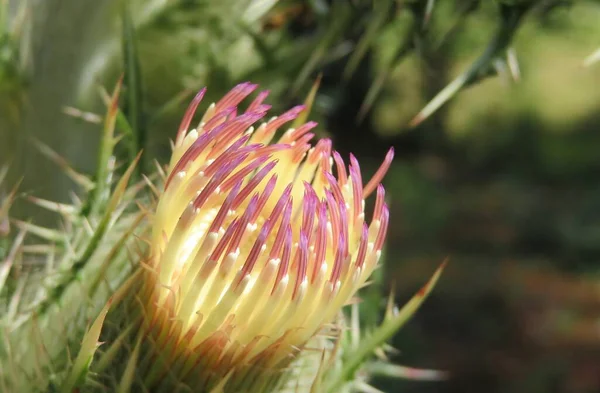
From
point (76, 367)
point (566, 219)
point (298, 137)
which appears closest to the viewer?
point (76, 367)

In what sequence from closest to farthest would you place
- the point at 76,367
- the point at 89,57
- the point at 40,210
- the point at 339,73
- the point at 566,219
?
the point at 76,367 < the point at 40,210 < the point at 89,57 < the point at 339,73 < the point at 566,219

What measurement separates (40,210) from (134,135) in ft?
1.48

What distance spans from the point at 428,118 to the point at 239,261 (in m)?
8.58

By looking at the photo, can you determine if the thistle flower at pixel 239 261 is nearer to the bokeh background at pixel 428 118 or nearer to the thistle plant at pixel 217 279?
the thistle plant at pixel 217 279

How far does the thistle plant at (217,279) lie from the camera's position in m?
1.11

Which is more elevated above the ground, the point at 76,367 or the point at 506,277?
the point at 76,367

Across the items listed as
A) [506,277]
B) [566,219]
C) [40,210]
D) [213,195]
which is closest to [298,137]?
[213,195]

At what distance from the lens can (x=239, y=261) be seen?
114 cm

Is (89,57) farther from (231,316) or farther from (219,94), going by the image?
(231,316)

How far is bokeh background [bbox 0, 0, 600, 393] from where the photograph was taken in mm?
1833

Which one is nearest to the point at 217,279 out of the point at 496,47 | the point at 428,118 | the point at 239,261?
the point at 239,261

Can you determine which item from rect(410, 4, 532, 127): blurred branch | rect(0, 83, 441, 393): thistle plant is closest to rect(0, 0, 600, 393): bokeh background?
rect(410, 4, 532, 127): blurred branch

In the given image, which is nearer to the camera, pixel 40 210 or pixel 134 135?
pixel 134 135

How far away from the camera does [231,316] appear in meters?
1.11
